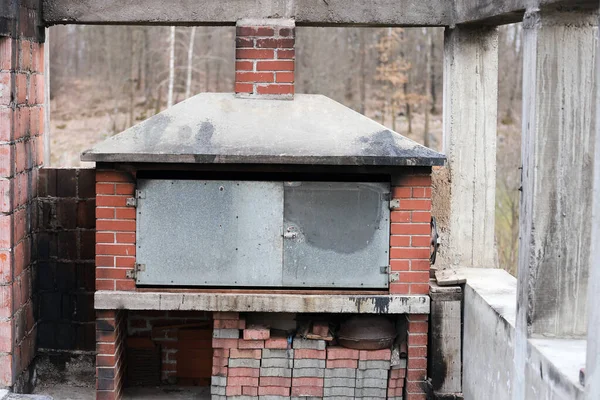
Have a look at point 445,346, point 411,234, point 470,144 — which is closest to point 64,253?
point 411,234

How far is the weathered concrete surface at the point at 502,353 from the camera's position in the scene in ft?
12.6

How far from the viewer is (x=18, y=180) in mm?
5727

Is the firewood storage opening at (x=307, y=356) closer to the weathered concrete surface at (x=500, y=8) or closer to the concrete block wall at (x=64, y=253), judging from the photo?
the concrete block wall at (x=64, y=253)

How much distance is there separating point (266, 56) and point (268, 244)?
Answer: 1.36 meters

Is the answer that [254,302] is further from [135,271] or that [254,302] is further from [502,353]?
[502,353]

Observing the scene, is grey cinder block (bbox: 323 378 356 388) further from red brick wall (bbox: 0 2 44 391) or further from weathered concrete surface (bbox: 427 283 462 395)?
red brick wall (bbox: 0 2 44 391)

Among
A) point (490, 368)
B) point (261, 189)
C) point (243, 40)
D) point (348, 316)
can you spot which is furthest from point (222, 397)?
point (243, 40)

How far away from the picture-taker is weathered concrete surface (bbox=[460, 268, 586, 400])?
3842 millimetres

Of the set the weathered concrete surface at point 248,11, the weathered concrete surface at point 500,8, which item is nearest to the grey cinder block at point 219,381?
the weathered concrete surface at point 248,11

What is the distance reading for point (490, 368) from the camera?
504 centimetres

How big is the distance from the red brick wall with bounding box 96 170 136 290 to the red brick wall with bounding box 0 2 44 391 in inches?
21.0

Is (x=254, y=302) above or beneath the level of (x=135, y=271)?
beneath

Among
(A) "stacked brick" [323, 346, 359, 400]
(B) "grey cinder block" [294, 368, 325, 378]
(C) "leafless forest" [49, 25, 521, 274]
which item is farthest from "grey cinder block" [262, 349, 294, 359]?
(C) "leafless forest" [49, 25, 521, 274]

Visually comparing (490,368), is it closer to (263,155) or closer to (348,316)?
(348,316)
